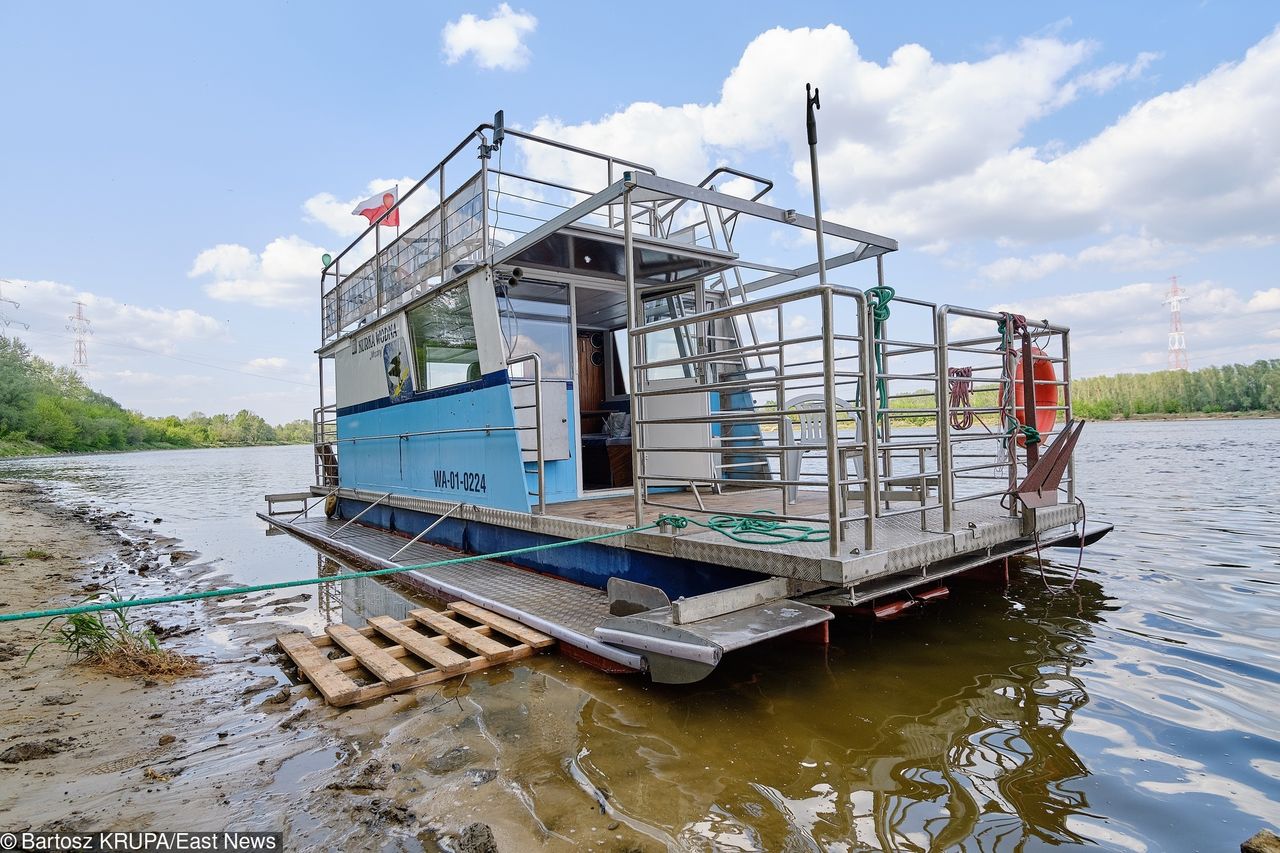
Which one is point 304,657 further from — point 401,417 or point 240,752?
point 401,417

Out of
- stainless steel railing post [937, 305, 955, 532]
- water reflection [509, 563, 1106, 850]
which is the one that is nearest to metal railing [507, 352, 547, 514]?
water reflection [509, 563, 1106, 850]

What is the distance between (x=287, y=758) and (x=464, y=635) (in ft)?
4.78

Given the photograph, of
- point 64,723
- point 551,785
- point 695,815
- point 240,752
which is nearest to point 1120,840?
point 695,815

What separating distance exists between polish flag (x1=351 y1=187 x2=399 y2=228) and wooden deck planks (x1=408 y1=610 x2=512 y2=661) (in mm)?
5646

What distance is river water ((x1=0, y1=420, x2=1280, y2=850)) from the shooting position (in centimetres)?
220

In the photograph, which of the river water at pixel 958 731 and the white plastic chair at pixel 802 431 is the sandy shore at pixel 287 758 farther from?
the white plastic chair at pixel 802 431

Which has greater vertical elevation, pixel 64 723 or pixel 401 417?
pixel 401 417

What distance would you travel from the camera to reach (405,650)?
4.12 meters

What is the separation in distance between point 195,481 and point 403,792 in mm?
30005

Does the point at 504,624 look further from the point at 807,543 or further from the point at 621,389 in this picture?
the point at 621,389

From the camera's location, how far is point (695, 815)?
224 centimetres

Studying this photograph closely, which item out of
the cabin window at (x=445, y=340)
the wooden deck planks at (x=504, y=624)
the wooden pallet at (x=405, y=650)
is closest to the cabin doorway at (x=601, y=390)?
the cabin window at (x=445, y=340)

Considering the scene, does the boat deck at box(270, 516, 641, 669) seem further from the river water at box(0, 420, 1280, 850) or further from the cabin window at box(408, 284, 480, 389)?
the cabin window at box(408, 284, 480, 389)

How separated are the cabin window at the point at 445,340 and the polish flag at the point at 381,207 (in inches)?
71.0
